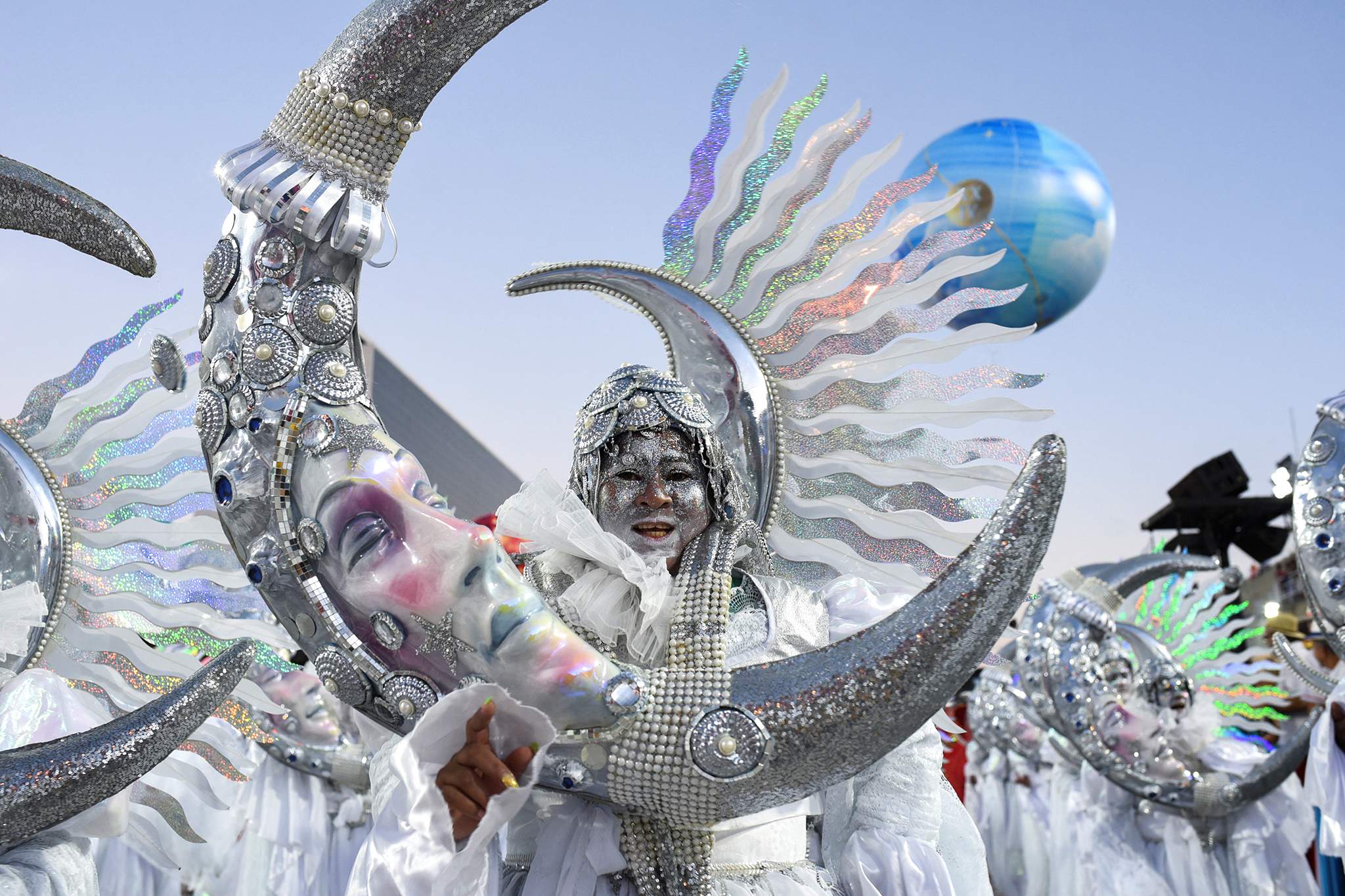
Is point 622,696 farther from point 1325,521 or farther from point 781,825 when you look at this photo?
point 1325,521

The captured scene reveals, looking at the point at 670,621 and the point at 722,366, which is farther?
the point at 722,366

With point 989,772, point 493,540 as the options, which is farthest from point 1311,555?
point 989,772

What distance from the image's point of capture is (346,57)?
169 centimetres

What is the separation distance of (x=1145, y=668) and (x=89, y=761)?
549cm

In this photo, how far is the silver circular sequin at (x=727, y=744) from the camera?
1582 millimetres

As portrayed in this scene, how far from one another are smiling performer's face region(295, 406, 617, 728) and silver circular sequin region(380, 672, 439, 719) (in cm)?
2

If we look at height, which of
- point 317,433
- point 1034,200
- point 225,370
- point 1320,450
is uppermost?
point 1034,200

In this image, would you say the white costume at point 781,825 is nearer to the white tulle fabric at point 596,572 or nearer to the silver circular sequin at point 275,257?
the white tulle fabric at point 596,572

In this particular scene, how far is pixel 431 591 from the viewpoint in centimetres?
158

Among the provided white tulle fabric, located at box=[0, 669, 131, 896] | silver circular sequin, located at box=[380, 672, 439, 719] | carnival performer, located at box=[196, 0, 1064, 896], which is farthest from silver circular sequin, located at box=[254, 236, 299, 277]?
white tulle fabric, located at box=[0, 669, 131, 896]

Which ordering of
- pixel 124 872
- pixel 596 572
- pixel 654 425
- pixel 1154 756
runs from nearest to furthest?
pixel 596 572, pixel 654 425, pixel 124 872, pixel 1154 756

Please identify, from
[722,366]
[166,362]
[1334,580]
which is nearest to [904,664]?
[722,366]

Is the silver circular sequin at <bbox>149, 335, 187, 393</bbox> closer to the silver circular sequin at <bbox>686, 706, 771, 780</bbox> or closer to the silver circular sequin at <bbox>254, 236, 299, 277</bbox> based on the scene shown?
the silver circular sequin at <bbox>254, 236, 299, 277</bbox>

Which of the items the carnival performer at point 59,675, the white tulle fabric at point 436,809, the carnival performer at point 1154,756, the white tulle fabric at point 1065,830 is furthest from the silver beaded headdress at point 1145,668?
the carnival performer at point 59,675
